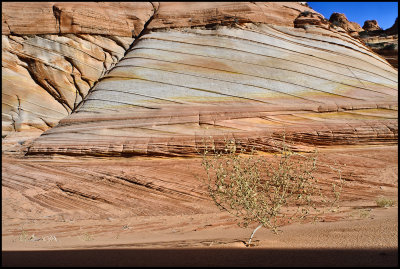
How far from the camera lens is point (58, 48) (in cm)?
1370

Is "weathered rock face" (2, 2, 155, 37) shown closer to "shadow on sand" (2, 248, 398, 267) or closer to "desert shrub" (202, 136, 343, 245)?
"desert shrub" (202, 136, 343, 245)

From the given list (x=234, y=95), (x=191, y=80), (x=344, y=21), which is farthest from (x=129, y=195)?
(x=344, y=21)

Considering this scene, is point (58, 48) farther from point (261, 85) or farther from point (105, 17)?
point (261, 85)

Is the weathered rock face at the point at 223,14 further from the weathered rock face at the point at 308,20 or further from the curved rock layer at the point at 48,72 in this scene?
the curved rock layer at the point at 48,72

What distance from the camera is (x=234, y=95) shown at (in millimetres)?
10398

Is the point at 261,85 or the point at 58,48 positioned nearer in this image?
the point at 261,85

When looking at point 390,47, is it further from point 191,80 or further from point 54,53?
point 54,53

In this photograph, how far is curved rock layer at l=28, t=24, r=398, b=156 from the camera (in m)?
8.76

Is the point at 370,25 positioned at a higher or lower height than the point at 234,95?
higher

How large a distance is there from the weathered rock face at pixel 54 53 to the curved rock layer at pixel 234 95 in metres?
1.97

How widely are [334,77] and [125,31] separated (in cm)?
909

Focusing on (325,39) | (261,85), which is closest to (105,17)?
(261,85)

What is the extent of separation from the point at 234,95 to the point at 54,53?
8.11m

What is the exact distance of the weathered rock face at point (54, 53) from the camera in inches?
508
